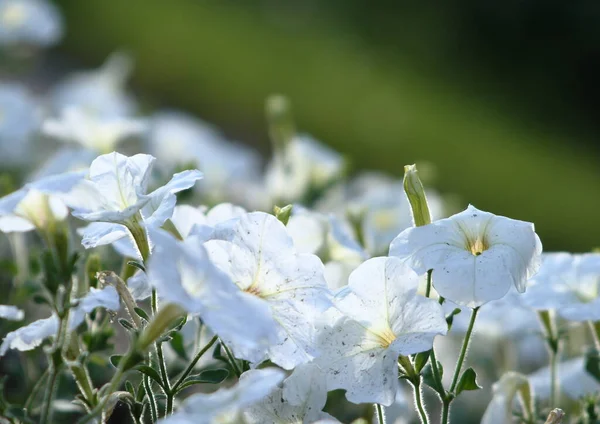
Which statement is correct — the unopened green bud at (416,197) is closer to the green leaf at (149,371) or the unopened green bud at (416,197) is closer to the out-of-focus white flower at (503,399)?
the out-of-focus white flower at (503,399)

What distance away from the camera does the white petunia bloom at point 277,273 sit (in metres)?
0.90

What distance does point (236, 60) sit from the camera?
6.87 metres

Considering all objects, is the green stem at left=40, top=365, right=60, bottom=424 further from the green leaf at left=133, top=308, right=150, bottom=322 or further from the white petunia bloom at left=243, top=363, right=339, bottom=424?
the white petunia bloom at left=243, top=363, right=339, bottom=424

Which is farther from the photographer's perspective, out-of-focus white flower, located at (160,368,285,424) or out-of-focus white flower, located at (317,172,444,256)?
out-of-focus white flower, located at (317,172,444,256)

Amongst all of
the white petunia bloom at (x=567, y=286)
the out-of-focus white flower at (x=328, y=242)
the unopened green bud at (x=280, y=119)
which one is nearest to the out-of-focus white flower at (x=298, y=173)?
the unopened green bud at (x=280, y=119)

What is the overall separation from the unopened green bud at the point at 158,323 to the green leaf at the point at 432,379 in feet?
0.97

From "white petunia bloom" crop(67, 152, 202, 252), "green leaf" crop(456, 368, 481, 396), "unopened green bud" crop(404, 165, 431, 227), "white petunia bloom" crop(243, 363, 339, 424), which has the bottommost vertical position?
"white petunia bloom" crop(243, 363, 339, 424)

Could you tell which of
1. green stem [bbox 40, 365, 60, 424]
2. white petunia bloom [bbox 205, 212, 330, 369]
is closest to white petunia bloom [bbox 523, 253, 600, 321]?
white petunia bloom [bbox 205, 212, 330, 369]

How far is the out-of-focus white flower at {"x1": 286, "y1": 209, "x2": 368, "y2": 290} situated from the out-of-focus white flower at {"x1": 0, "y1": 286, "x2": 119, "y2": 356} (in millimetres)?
393

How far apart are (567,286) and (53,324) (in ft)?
2.06

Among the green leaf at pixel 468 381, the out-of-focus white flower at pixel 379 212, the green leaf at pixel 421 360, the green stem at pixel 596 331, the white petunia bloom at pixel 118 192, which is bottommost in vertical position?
the green leaf at pixel 468 381

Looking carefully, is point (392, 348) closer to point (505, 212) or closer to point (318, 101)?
point (505, 212)

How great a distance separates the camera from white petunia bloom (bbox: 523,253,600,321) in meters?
1.07

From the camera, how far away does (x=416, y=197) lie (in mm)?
1003
